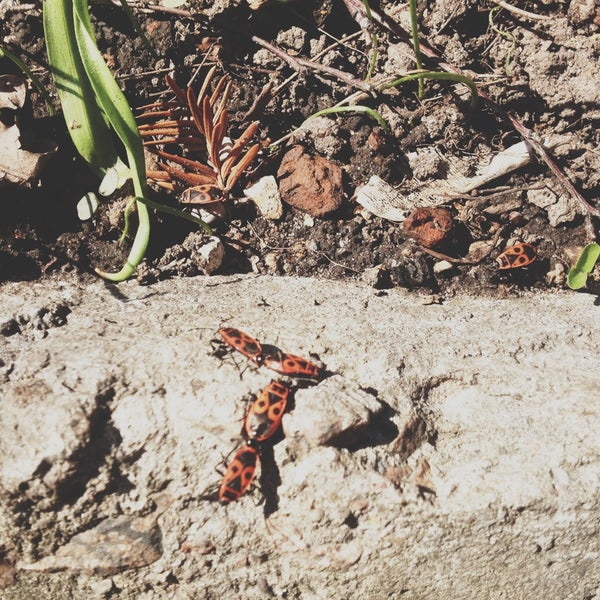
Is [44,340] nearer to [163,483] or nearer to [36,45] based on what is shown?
[163,483]

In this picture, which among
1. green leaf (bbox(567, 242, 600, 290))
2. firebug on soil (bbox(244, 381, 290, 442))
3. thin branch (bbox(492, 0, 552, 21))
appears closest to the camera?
firebug on soil (bbox(244, 381, 290, 442))

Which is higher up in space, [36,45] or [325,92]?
[36,45]

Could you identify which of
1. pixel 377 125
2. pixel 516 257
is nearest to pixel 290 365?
pixel 516 257

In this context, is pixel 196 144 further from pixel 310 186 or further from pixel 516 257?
pixel 516 257

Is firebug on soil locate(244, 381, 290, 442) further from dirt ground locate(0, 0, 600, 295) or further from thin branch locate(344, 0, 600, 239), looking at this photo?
thin branch locate(344, 0, 600, 239)

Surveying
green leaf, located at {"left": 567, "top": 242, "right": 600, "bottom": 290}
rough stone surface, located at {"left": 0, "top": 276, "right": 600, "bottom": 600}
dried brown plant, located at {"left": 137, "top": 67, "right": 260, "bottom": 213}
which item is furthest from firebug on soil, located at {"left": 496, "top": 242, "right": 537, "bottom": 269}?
dried brown plant, located at {"left": 137, "top": 67, "right": 260, "bottom": 213}

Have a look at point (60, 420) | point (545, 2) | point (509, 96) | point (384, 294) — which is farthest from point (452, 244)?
point (60, 420)
